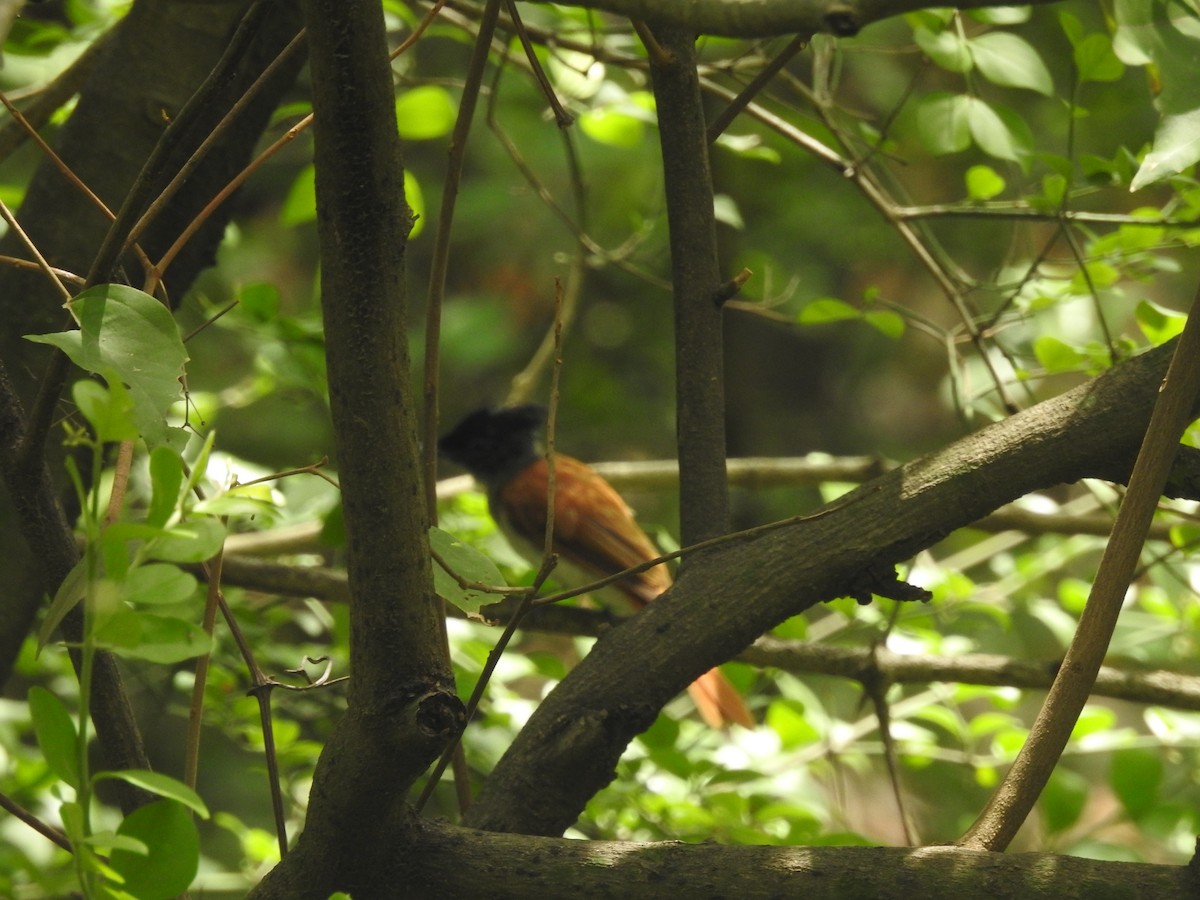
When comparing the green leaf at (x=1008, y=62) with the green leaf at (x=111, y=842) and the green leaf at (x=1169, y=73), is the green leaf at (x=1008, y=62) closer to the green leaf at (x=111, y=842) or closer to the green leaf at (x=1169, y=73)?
the green leaf at (x=1169, y=73)

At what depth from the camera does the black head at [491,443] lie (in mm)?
4008

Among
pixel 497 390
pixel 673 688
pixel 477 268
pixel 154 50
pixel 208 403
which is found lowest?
pixel 673 688

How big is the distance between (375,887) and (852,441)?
A: 195 inches

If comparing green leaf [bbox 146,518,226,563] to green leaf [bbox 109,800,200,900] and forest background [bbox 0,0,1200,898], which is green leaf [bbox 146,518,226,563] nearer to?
forest background [bbox 0,0,1200,898]

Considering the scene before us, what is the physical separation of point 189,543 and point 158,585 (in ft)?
0.10

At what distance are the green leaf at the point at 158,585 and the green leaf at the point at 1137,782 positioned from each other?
1533mm

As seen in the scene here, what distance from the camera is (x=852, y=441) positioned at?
576 centimetres

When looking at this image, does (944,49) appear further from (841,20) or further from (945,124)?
(841,20)

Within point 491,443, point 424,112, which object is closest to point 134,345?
point 424,112

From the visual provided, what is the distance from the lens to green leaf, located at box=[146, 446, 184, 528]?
66 centimetres

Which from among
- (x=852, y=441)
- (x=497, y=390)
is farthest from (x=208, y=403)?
(x=852, y=441)

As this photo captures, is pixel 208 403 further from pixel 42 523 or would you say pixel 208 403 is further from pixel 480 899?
pixel 480 899

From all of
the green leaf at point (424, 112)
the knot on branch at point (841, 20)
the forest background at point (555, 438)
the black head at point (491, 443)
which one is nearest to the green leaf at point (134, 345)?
the forest background at point (555, 438)

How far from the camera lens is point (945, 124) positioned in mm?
1716
